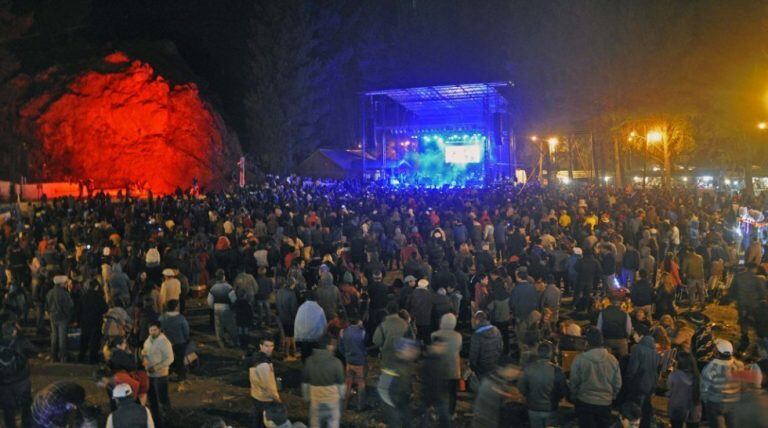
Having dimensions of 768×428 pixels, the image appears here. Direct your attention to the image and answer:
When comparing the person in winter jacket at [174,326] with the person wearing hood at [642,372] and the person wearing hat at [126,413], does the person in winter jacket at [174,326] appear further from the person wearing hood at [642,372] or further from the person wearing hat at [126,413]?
the person wearing hood at [642,372]

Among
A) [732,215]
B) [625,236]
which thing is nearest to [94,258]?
[625,236]

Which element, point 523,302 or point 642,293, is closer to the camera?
point 523,302

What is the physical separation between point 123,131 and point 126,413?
28568 mm

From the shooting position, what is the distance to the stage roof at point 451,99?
36312 millimetres

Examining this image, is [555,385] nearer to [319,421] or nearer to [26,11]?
[319,421]

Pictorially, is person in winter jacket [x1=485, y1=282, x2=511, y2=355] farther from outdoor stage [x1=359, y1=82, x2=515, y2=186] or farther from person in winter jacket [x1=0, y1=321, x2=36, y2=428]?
outdoor stage [x1=359, y1=82, x2=515, y2=186]

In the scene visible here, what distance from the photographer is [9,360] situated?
5.89 m

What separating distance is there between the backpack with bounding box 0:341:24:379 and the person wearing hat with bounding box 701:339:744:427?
655 cm

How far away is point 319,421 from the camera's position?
5590 mm

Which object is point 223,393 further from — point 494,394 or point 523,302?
point 494,394

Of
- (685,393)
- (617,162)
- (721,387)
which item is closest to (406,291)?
(685,393)

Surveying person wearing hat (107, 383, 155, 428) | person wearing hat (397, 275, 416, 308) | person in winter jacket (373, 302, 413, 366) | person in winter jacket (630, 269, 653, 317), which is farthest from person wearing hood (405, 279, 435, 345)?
person wearing hat (107, 383, 155, 428)

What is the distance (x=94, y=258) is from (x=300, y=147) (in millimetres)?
36180

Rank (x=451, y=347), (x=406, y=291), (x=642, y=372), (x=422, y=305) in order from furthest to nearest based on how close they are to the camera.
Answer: (x=406, y=291) → (x=422, y=305) → (x=451, y=347) → (x=642, y=372)
